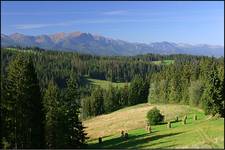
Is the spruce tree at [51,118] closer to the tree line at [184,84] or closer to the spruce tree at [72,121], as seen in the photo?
the spruce tree at [72,121]

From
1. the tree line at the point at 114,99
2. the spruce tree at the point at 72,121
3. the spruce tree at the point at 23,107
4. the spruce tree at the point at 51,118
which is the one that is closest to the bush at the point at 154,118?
the spruce tree at the point at 72,121

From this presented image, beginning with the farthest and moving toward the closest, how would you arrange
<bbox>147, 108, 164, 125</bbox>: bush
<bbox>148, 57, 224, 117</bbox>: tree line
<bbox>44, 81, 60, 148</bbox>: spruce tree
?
<bbox>148, 57, 224, 117</bbox>: tree line
<bbox>147, 108, 164, 125</bbox>: bush
<bbox>44, 81, 60, 148</bbox>: spruce tree

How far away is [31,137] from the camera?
137 feet

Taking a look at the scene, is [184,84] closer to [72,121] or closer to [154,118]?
[154,118]

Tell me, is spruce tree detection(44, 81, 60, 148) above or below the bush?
above

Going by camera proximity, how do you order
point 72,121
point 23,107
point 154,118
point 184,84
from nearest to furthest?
point 23,107 < point 72,121 < point 154,118 < point 184,84

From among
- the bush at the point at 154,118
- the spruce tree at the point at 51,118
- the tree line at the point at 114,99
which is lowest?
the tree line at the point at 114,99

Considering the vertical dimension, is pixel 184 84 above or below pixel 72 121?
above

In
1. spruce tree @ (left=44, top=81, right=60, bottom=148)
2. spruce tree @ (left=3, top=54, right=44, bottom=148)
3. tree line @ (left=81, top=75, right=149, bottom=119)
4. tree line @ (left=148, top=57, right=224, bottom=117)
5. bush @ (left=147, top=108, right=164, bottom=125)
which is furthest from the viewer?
tree line @ (left=81, top=75, right=149, bottom=119)

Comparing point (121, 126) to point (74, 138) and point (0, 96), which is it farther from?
point (0, 96)

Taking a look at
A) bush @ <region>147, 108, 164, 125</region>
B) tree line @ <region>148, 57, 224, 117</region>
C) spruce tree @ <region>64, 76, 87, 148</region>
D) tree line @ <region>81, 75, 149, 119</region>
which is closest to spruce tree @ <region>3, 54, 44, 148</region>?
spruce tree @ <region>64, 76, 87, 148</region>

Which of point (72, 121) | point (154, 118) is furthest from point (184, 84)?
point (72, 121)

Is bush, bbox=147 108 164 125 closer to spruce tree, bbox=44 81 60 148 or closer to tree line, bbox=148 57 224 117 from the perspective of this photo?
tree line, bbox=148 57 224 117

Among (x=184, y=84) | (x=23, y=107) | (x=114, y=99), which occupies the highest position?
(x=23, y=107)
